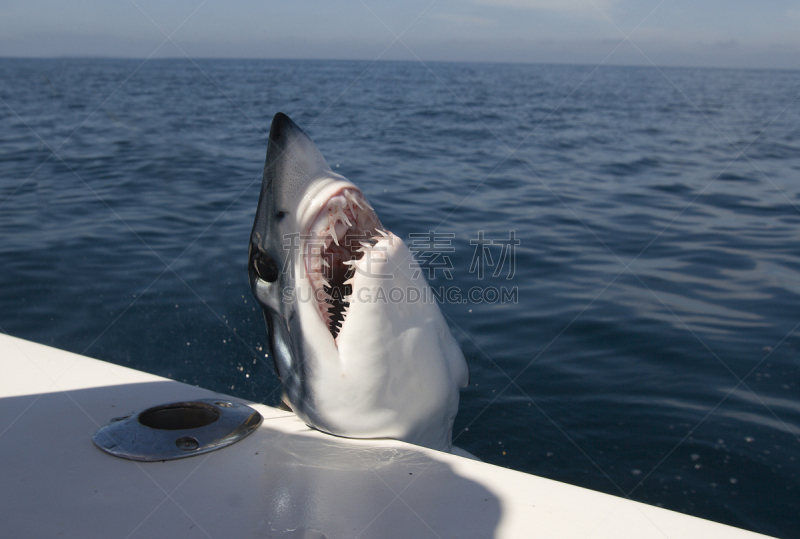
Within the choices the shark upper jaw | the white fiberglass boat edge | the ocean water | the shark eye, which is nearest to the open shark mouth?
the shark upper jaw

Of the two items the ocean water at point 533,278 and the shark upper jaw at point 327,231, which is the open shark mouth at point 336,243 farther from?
the ocean water at point 533,278

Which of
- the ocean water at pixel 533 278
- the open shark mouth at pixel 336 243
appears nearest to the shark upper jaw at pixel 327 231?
the open shark mouth at pixel 336 243

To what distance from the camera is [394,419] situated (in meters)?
2.05

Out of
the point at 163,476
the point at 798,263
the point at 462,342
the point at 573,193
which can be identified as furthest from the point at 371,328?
the point at 573,193

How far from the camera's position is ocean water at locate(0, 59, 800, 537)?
3344 mm

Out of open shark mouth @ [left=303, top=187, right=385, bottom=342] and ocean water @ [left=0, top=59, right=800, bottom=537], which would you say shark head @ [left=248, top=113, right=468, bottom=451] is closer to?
open shark mouth @ [left=303, top=187, right=385, bottom=342]

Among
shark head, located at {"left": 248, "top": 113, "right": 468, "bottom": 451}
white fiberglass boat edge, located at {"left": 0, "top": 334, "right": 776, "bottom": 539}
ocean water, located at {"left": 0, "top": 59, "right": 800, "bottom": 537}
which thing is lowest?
ocean water, located at {"left": 0, "top": 59, "right": 800, "bottom": 537}

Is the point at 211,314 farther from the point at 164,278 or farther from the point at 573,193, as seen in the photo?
the point at 573,193

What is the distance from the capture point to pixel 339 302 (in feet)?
7.11

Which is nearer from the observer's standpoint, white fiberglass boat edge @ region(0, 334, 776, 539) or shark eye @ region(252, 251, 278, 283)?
white fiberglass boat edge @ region(0, 334, 776, 539)

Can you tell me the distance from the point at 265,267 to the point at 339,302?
29cm

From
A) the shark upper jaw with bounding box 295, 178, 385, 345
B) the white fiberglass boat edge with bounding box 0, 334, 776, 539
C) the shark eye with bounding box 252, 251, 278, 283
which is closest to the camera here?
the white fiberglass boat edge with bounding box 0, 334, 776, 539

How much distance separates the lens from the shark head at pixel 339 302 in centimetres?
190

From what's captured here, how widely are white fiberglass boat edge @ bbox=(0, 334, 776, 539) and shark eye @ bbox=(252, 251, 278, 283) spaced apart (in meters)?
0.50
